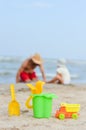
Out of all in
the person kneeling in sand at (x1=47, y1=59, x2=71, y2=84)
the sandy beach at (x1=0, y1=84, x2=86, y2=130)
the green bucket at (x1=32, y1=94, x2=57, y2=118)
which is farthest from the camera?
the person kneeling in sand at (x1=47, y1=59, x2=71, y2=84)

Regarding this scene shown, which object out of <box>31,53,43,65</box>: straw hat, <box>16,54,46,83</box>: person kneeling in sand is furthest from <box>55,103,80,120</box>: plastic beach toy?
<box>31,53,43,65</box>: straw hat

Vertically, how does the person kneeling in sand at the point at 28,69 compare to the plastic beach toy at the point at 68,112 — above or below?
above

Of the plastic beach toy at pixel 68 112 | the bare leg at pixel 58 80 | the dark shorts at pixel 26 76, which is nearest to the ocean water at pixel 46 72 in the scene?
the dark shorts at pixel 26 76

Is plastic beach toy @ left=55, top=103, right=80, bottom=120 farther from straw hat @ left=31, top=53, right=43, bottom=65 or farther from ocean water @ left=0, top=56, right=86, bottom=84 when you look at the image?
ocean water @ left=0, top=56, right=86, bottom=84

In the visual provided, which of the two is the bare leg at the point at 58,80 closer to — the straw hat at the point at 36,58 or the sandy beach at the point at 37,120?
the straw hat at the point at 36,58

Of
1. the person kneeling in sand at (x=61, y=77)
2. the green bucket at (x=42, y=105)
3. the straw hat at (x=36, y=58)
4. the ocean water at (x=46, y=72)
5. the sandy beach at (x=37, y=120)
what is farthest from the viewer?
the ocean water at (x=46, y=72)

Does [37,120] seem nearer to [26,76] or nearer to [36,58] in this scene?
[26,76]

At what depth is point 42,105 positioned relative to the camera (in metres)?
4.65

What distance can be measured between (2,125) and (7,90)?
322 cm

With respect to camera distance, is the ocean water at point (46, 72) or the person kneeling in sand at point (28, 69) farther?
the ocean water at point (46, 72)

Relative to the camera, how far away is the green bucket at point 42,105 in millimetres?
4625

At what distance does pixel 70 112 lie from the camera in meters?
4.74

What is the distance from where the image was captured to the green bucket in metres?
4.62

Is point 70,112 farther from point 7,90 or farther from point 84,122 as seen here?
point 7,90
